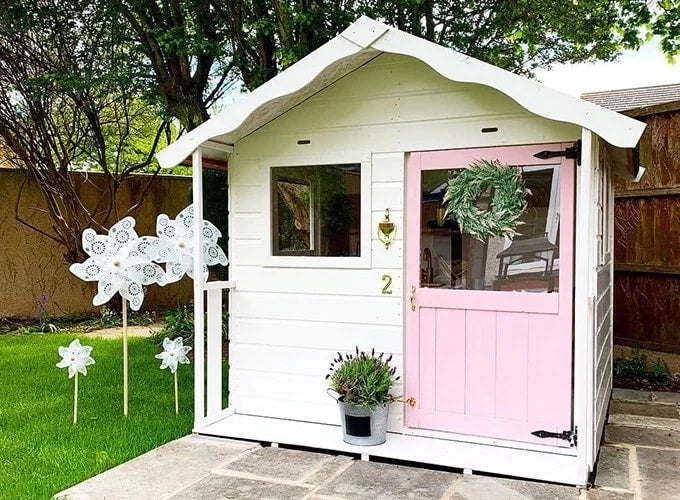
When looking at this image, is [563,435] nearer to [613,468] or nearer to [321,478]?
[613,468]

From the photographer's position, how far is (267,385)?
4.29m

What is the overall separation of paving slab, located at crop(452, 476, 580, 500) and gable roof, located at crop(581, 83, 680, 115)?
731 cm

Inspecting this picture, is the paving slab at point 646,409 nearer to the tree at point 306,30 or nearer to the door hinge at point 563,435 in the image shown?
the door hinge at point 563,435

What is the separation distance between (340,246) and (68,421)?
7.05ft

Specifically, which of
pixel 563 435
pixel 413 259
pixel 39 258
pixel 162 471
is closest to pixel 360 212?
pixel 413 259

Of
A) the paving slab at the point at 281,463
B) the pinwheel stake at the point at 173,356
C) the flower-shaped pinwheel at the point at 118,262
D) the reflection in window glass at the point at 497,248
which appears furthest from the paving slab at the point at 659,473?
A: the flower-shaped pinwheel at the point at 118,262

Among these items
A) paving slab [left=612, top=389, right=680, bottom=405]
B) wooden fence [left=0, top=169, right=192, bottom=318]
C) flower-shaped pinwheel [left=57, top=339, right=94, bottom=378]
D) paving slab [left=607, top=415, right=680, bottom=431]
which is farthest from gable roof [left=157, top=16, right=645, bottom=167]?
wooden fence [left=0, top=169, right=192, bottom=318]

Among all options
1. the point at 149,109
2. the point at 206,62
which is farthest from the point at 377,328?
the point at 149,109

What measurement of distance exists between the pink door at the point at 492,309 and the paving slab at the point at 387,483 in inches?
19.8

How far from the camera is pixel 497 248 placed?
145 inches

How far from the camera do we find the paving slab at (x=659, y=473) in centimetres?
317

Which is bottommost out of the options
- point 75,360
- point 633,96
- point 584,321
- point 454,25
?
point 75,360

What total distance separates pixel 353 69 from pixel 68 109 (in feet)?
18.8

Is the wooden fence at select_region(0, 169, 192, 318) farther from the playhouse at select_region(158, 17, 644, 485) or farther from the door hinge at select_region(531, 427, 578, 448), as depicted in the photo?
the door hinge at select_region(531, 427, 578, 448)
